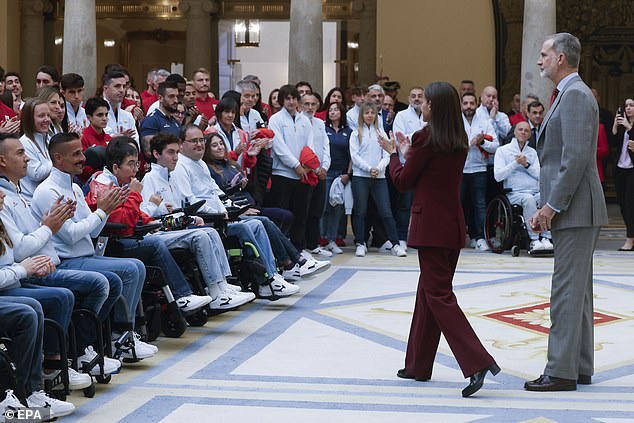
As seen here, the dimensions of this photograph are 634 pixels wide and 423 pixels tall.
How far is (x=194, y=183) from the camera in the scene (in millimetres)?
8898

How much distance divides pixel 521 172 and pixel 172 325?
6176 mm

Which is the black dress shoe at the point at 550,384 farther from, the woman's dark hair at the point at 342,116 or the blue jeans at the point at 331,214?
the woman's dark hair at the point at 342,116

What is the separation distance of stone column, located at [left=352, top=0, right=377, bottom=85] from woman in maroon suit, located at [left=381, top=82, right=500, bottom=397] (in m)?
13.2

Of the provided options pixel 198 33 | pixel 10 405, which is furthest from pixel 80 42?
pixel 10 405

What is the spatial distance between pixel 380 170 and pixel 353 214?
68 cm

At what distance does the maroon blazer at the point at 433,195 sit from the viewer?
6293 mm

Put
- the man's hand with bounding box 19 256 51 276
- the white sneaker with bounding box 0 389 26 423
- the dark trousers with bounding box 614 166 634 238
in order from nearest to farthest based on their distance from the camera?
the white sneaker with bounding box 0 389 26 423 → the man's hand with bounding box 19 256 51 276 → the dark trousers with bounding box 614 166 634 238

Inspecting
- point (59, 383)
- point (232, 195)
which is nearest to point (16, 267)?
point (59, 383)

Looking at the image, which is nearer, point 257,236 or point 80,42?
point 257,236

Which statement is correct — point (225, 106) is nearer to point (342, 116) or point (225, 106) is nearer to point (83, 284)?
point (342, 116)

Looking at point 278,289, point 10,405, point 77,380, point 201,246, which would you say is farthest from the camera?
point 278,289

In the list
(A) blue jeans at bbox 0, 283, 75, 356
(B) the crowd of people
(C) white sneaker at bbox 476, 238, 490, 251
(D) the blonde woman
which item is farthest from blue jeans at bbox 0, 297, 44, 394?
(C) white sneaker at bbox 476, 238, 490, 251

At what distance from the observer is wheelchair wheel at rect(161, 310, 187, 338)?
24.8 ft

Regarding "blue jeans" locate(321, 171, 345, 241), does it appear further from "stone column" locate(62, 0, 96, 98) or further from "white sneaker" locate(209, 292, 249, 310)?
"white sneaker" locate(209, 292, 249, 310)
